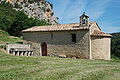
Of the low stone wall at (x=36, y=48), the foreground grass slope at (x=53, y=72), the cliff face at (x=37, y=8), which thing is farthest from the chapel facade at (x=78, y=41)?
the cliff face at (x=37, y=8)

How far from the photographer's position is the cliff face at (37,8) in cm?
8245

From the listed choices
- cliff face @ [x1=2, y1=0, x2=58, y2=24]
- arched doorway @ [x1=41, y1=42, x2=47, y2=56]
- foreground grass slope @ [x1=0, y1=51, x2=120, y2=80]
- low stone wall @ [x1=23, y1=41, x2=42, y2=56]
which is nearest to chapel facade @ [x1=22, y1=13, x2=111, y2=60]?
arched doorway @ [x1=41, y1=42, x2=47, y2=56]

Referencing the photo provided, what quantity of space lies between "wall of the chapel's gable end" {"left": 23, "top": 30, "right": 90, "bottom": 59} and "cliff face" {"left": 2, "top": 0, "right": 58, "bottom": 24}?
173ft

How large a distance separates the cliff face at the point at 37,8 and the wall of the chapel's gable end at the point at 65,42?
52.6 meters

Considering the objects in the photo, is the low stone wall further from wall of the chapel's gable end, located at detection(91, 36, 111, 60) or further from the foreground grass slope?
the foreground grass slope

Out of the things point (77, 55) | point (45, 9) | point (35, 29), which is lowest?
point (77, 55)

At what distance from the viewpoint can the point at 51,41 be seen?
97.0ft

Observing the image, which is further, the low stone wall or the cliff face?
the cliff face

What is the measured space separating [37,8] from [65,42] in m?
62.3

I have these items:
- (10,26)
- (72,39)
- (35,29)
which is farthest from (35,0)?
(72,39)

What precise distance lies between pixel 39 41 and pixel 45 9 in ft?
207

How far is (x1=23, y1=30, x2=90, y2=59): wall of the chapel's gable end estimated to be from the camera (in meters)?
26.5

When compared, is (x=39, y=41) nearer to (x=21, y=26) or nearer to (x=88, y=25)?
(x=88, y=25)

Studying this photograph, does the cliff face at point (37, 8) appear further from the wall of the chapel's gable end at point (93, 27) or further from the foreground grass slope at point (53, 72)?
the foreground grass slope at point (53, 72)
